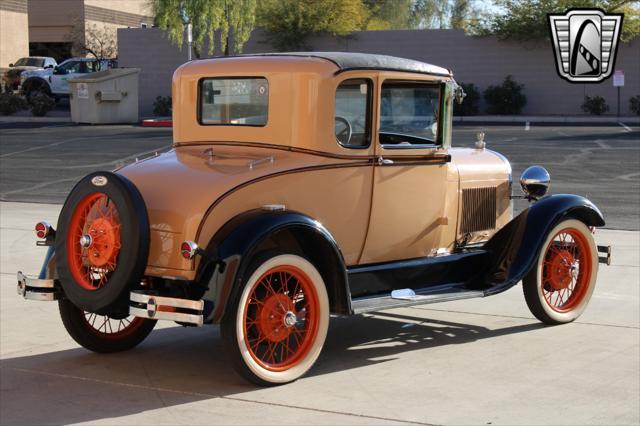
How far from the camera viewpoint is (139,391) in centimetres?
577

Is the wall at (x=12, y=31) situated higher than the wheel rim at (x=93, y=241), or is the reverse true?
the wall at (x=12, y=31)

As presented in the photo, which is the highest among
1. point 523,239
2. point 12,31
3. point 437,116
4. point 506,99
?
point 12,31

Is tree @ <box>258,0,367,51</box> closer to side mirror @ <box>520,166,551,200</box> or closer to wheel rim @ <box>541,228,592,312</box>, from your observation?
side mirror @ <box>520,166,551,200</box>

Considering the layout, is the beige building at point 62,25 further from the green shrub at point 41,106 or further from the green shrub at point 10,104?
the green shrub at point 41,106

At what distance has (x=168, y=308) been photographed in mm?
5516

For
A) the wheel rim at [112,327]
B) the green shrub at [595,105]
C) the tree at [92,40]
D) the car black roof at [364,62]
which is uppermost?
the tree at [92,40]

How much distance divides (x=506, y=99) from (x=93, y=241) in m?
30.6

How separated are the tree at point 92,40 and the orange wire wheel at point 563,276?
154 ft

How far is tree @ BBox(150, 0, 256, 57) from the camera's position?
34.4 meters

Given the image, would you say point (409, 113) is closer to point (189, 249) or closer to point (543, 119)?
point (189, 249)

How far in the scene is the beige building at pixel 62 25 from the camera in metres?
50.0

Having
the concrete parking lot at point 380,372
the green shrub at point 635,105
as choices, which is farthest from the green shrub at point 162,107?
the concrete parking lot at point 380,372

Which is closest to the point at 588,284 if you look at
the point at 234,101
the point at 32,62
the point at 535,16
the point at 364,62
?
the point at 364,62

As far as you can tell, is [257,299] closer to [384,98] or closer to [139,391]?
[139,391]
